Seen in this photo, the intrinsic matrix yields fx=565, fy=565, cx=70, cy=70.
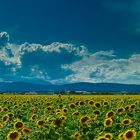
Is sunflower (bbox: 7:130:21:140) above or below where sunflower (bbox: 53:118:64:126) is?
below

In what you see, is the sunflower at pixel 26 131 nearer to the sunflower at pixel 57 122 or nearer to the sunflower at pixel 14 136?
the sunflower at pixel 57 122

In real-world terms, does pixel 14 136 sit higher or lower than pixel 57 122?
lower

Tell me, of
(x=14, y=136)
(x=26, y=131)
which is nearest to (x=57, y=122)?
(x=26, y=131)

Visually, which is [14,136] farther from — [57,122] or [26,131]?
[57,122]

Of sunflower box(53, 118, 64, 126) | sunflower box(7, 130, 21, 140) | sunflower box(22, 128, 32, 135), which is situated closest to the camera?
sunflower box(7, 130, 21, 140)

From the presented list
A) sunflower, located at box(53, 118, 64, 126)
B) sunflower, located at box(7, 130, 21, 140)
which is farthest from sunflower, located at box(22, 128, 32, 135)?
sunflower, located at box(7, 130, 21, 140)

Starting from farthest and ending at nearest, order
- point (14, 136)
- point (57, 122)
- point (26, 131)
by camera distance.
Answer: point (57, 122) → point (26, 131) → point (14, 136)

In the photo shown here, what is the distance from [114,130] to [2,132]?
9.08 feet

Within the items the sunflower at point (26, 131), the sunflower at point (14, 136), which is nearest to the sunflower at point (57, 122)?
the sunflower at point (26, 131)

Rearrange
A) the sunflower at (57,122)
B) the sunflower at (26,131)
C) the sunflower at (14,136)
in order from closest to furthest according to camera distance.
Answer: the sunflower at (14,136)
the sunflower at (26,131)
the sunflower at (57,122)

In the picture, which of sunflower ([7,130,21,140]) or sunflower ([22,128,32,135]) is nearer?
sunflower ([7,130,21,140])

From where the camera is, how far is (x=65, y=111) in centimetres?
1927

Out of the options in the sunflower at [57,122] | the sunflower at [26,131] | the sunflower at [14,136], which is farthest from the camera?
the sunflower at [57,122]

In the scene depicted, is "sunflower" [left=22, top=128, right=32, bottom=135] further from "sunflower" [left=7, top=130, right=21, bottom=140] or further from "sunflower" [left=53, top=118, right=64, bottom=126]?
"sunflower" [left=7, top=130, right=21, bottom=140]
